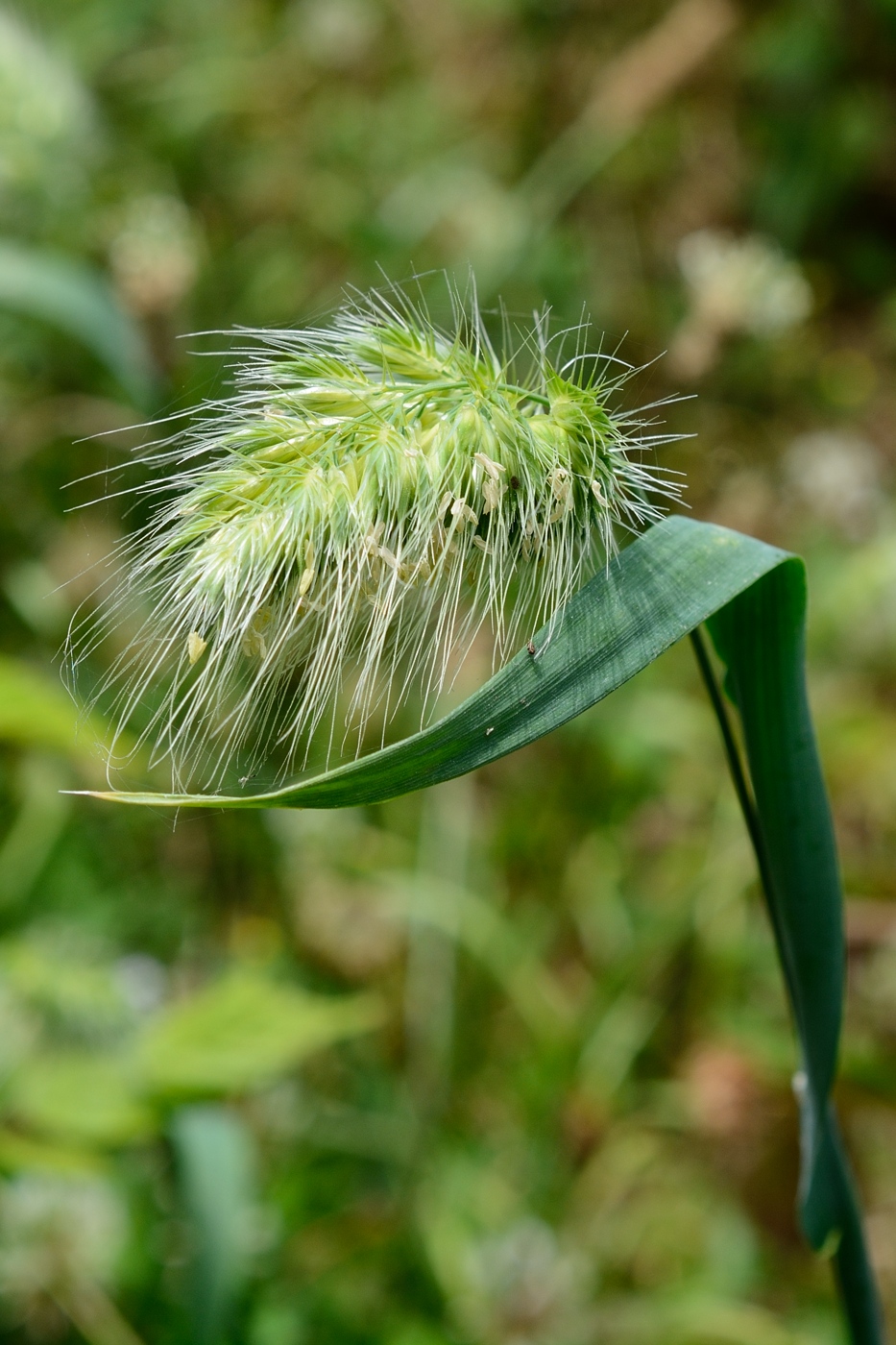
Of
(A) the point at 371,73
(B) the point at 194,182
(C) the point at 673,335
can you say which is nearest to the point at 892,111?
(C) the point at 673,335

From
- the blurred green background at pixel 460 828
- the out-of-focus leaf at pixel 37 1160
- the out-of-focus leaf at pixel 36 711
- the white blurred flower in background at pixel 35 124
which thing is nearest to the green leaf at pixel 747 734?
the blurred green background at pixel 460 828

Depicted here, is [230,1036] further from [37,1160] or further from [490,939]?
[490,939]

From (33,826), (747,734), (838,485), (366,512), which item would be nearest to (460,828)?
(33,826)

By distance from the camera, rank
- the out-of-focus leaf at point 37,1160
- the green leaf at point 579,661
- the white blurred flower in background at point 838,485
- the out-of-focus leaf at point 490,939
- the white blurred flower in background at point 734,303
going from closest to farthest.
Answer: the green leaf at point 579,661
the out-of-focus leaf at point 37,1160
the out-of-focus leaf at point 490,939
the white blurred flower in background at point 734,303
the white blurred flower in background at point 838,485

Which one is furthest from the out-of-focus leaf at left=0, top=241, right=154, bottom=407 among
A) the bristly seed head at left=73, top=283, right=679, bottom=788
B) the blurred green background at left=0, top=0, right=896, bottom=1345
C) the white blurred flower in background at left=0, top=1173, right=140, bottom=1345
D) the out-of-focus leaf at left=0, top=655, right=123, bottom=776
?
the white blurred flower in background at left=0, top=1173, right=140, bottom=1345

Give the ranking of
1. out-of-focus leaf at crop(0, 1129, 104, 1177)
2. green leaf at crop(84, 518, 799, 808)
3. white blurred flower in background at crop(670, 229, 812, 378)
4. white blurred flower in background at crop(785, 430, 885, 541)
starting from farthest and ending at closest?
white blurred flower in background at crop(785, 430, 885, 541) → white blurred flower in background at crop(670, 229, 812, 378) → out-of-focus leaf at crop(0, 1129, 104, 1177) → green leaf at crop(84, 518, 799, 808)

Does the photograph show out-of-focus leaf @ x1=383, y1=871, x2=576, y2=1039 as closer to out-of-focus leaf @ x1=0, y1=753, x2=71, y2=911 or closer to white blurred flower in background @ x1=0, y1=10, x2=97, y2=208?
out-of-focus leaf @ x1=0, y1=753, x2=71, y2=911

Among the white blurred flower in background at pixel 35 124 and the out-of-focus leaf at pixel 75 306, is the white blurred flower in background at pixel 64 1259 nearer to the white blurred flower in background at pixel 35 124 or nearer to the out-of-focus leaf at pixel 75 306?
the out-of-focus leaf at pixel 75 306
